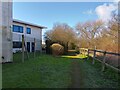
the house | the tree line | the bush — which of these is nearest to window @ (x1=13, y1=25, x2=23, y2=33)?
the house

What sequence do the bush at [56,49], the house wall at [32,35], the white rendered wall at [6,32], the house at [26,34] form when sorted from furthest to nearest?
the house wall at [32,35], the house at [26,34], the bush at [56,49], the white rendered wall at [6,32]

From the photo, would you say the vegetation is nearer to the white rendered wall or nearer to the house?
the house

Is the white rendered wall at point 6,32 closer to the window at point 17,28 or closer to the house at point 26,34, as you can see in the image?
the house at point 26,34

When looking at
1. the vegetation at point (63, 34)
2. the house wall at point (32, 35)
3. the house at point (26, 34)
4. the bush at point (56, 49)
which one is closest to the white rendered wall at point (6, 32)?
the house at point (26, 34)

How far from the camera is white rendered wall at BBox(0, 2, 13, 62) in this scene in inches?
472

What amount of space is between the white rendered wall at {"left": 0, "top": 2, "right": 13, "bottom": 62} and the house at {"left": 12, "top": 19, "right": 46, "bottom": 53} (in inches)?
388

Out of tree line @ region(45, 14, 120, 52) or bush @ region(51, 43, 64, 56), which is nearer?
bush @ region(51, 43, 64, 56)

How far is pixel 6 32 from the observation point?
12.2 metres

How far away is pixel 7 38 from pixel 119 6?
10.7m

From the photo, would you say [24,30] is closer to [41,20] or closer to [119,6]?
[41,20]

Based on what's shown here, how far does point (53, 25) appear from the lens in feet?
119

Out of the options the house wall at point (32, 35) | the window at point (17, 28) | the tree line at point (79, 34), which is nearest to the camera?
the window at point (17, 28)

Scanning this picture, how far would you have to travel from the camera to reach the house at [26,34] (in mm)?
25750

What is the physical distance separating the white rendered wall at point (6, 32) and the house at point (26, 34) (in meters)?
9.86
